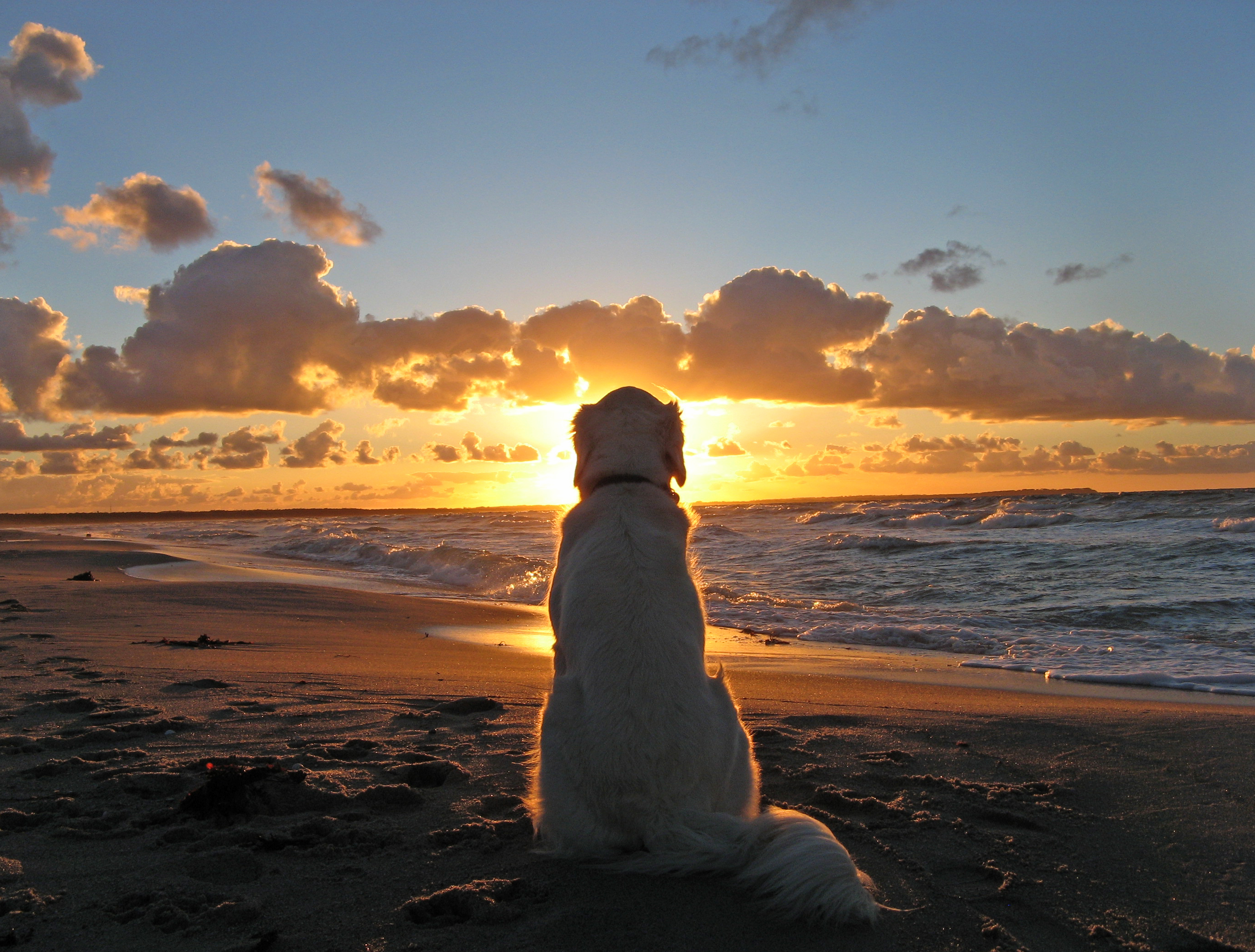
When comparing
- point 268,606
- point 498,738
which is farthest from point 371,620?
point 498,738

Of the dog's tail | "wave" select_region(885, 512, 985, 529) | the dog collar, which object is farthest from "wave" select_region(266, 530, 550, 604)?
"wave" select_region(885, 512, 985, 529)

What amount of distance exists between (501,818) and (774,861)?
1449 millimetres

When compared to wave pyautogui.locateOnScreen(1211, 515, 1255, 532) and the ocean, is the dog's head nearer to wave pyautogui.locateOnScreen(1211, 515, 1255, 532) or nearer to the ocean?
the ocean

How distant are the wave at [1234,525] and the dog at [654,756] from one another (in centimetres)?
2468

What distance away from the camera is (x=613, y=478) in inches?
146

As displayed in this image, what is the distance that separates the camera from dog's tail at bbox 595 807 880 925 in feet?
7.68

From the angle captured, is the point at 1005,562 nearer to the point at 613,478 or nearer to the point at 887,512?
the point at 613,478

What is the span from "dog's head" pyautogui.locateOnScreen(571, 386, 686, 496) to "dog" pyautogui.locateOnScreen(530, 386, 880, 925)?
53 centimetres

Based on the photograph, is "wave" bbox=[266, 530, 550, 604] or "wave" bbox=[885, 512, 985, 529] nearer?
"wave" bbox=[266, 530, 550, 604]

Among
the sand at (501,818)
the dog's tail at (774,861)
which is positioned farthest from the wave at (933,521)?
the dog's tail at (774,861)

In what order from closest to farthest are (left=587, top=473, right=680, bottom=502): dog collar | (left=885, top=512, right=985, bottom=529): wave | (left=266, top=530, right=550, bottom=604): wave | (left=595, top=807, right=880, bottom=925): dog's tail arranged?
(left=595, top=807, right=880, bottom=925): dog's tail, (left=587, top=473, right=680, bottom=502): dog collar, (left=266, top=530, right=550, bottom=604): wave, (left=885, top=512, right=985, bottom=529): wave

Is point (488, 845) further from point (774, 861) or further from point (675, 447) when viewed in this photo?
point (675, 447)

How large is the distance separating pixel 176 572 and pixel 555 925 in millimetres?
18827

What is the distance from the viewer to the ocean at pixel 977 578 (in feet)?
29.1
